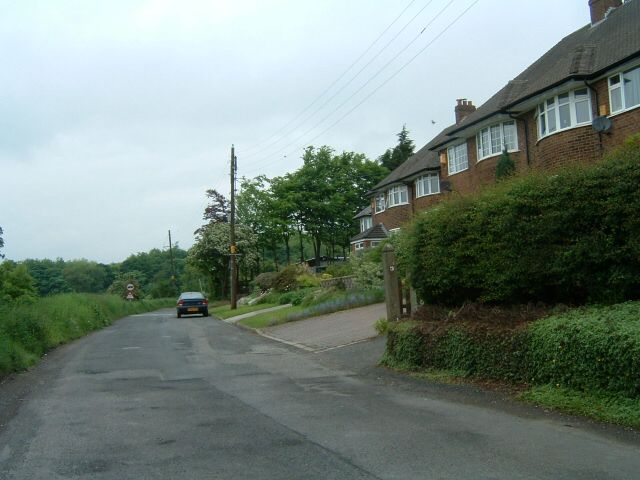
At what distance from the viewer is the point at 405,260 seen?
13242mm

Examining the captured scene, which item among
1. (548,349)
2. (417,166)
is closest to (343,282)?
(417,166)

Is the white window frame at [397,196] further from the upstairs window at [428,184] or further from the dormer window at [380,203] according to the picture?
the upstairs window at [428,184]

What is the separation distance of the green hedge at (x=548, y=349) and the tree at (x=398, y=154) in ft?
181

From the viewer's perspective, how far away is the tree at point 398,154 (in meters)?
66.1

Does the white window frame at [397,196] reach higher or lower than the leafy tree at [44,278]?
higher

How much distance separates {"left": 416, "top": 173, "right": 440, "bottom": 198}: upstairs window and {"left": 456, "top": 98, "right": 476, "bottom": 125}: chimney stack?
3.62 meters

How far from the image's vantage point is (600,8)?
84.2 feet

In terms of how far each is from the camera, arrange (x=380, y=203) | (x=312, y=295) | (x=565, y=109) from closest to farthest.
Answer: (x=565, y=109), (x=312, y=295), (x=380, y=203)

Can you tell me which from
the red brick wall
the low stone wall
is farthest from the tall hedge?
the low stone wall

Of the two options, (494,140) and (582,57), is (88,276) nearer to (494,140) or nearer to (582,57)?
(494,140)

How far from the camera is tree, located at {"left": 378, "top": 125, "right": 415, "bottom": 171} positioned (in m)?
66.1

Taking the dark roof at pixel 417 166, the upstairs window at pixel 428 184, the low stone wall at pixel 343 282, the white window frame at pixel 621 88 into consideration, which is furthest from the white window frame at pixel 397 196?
the white window frame at pixel 621 88

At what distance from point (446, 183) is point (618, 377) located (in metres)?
25.5

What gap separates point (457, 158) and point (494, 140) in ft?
13.8
